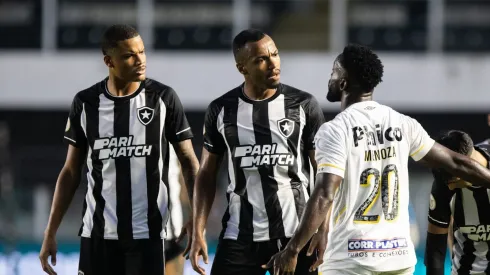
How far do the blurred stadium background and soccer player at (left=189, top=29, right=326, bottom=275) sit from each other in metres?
14.5

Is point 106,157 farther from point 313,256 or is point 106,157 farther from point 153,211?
point 313,256

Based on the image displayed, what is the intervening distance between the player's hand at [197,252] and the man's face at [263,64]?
99 centimetres

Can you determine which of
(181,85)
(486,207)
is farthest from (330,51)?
(486,207)

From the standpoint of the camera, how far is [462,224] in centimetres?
661

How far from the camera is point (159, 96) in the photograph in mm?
6391

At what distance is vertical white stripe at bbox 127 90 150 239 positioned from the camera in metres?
6.29

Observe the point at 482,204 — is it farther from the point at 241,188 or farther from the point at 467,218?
the point at 241,188

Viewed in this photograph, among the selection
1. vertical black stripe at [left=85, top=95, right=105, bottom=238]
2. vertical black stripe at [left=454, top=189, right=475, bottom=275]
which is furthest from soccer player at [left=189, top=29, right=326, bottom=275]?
vertical black stripe at [left=454, top=189, right=475, bottom=275]

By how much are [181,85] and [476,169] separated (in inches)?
633

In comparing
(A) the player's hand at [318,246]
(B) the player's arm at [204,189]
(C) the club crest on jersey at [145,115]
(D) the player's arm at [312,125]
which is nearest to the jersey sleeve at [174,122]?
(C) the club crest on jersey at [145,115]

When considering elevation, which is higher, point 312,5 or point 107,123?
point 312,5

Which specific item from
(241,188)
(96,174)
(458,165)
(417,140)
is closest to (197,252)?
(241,188)

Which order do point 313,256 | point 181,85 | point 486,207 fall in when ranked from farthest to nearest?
point 181,85, point 486,207, point 313,256

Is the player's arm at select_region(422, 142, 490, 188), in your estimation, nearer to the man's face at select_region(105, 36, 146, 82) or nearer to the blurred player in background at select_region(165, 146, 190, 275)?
the man's face at select_region(105, 36, 146, 82)
